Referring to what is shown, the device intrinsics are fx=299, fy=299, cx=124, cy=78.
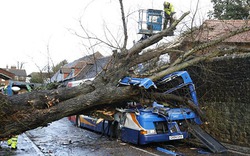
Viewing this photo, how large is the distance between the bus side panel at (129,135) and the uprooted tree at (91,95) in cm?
95

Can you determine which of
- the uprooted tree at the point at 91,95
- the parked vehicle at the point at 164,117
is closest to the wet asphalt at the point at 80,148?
the parked vehicle at the point at 164,117

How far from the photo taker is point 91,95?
26.0 feet

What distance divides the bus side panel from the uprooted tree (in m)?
0.95

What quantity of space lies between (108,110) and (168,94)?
2.06m

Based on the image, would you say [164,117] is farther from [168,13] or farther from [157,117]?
[168,13]

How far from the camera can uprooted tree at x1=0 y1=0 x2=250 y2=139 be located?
640cm

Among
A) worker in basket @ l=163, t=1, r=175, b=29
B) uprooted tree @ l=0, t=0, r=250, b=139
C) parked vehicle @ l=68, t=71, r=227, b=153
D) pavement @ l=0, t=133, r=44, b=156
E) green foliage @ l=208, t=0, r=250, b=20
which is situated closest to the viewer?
uprooted tree @ l=0, t=0, r=250, b=139

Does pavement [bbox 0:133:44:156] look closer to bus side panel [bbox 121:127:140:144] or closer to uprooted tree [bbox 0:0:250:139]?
uprooted tree [bbox 0:0:250:139]

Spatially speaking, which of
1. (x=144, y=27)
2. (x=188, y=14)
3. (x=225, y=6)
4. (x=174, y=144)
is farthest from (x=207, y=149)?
(x=225, y=6)

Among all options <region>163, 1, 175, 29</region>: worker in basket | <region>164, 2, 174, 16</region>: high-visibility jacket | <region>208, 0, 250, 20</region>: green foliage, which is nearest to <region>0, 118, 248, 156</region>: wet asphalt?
<region>163, 1, 175, 29</region>: worker in basket

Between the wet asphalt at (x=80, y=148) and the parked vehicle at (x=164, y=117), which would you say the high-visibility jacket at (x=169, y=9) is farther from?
the wet asphalt at (x=80, y=148)

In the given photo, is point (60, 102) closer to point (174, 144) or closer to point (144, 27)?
point (174, 144)

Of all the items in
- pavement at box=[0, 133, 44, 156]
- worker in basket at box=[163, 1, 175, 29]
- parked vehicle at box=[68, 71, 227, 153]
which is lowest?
pavement at box=[0, 133, 44, 156]

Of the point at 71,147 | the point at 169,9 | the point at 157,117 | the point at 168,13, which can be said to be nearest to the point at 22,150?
the point at 71,147
